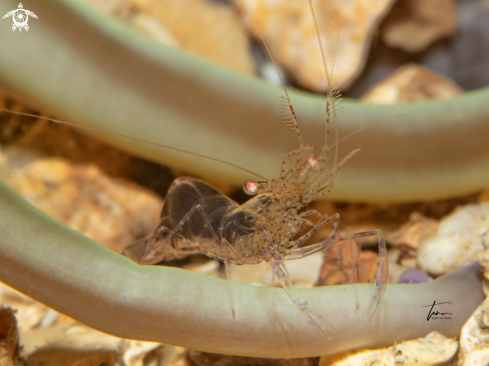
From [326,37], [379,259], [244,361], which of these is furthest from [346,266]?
[326,37]

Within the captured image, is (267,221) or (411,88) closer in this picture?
(267,221)

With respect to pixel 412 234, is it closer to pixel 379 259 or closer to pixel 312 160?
pixel 379 259

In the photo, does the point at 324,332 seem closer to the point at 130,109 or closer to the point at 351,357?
the point at 351,357

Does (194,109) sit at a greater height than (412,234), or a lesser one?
greater

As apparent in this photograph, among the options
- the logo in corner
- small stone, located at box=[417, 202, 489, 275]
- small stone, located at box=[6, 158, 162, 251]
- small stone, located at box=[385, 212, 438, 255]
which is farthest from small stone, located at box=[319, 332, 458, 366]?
the logo in corner

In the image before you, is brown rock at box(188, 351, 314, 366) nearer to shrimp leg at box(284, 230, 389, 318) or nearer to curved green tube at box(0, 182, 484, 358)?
curved green tube at box(0, 182, 484, 358)

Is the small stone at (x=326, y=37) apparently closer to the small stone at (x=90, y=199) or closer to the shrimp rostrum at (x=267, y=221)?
the shrimp rostrum at (x=267, y=221)
